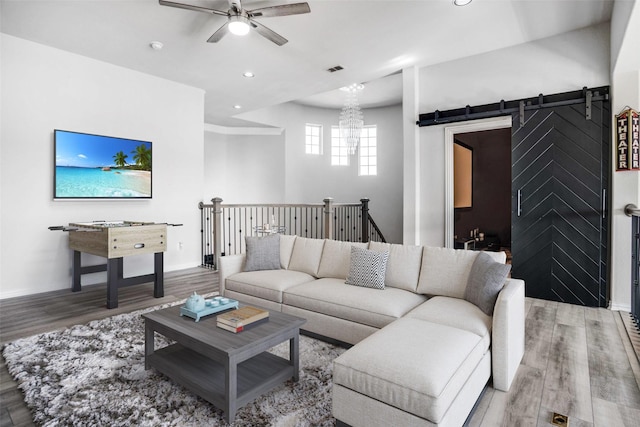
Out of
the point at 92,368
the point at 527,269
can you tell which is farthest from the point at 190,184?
the point at 527,269

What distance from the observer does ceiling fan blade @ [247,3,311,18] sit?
2967 mm

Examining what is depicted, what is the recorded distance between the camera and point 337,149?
891cm

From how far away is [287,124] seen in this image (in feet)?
27.6

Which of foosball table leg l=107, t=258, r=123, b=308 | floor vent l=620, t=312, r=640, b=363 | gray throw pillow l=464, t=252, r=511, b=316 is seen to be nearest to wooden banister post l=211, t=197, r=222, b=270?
foosball table leg l=107, t=258, r=123, b=308

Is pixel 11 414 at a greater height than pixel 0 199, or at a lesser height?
lesser

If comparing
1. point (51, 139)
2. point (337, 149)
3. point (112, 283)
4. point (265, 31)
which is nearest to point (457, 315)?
point (265, 31)

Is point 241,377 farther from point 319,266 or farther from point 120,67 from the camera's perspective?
point 120,67

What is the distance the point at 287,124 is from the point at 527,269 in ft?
20.1

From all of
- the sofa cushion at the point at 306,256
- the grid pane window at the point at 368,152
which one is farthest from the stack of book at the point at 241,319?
the grid pane window at the point at 368,152

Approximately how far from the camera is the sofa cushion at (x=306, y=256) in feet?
11.8

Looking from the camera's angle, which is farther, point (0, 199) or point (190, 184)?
point (190, 184)

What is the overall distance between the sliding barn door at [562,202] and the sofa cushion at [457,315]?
7.63 feet

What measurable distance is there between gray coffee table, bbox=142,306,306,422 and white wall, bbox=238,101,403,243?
6.18 meters

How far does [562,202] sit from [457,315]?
2.82m
